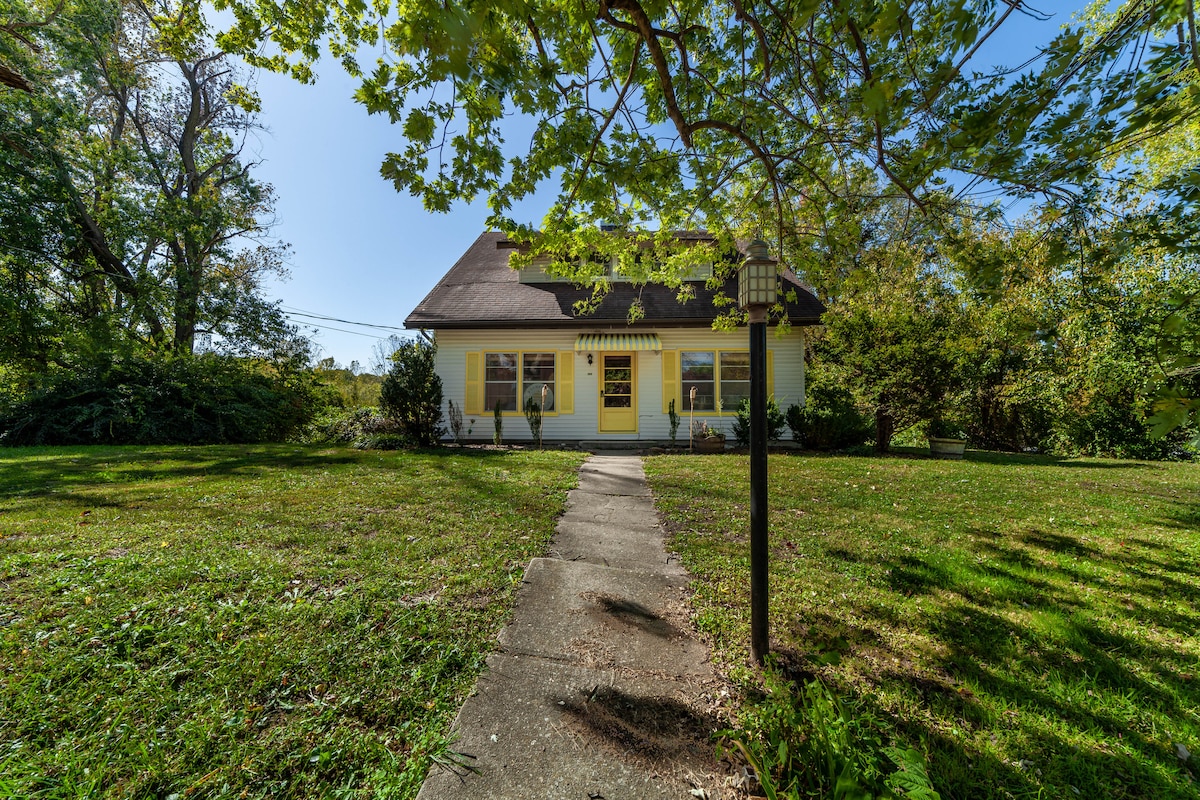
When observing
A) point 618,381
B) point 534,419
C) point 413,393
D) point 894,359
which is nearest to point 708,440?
point 618,381

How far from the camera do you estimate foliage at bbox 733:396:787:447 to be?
9727mm

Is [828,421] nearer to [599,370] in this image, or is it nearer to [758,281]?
[599,370]

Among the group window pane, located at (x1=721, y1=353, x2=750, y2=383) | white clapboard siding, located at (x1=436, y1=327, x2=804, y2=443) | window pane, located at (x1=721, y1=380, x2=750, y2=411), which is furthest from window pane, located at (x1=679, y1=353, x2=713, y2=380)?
window pane, located at (x1=721, y1=380, x2=750, y2=411)

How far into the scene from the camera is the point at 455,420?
1081cm

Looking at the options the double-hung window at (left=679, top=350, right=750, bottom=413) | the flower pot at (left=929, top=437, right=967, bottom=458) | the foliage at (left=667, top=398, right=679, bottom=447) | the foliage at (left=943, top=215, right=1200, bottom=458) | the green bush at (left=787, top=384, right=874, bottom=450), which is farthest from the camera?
the double-hung window at (left=679, top=350, right=750, bottom=413)

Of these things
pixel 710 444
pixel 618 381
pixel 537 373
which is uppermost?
pixel 537 373

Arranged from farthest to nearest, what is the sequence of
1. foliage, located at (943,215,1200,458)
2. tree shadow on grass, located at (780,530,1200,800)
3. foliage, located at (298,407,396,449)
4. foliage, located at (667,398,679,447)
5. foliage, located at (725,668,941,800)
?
foliage, located at (298,407,396,449) → foliage, located at (667,398,679,447) → foliage, located at (943,215,1200,458) → tree shadow on grass, located at (780,530,1200,800) → foliage, located at (725,668,941,800)

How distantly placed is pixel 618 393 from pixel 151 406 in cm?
1161

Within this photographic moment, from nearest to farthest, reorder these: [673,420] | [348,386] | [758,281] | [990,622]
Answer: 1. [758,281]
2. [990,622]
3. [673,420]
4. [348,386]

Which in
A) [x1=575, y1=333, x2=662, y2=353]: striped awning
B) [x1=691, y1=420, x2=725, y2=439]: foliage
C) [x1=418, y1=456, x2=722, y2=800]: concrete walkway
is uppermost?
[x1=575, y1=333, x2=662, y2=353]: striped awning

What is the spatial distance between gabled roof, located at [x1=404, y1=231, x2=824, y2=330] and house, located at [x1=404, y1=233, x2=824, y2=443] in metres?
0.05

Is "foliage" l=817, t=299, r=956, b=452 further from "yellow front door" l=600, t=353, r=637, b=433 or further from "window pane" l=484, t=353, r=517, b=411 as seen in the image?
"window pane" l=484, t=353, r=517, b=411

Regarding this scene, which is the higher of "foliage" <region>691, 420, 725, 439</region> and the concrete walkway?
"foliage" <region>691, 420, 725, 439</region>

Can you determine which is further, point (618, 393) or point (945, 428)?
point (945, 428)
